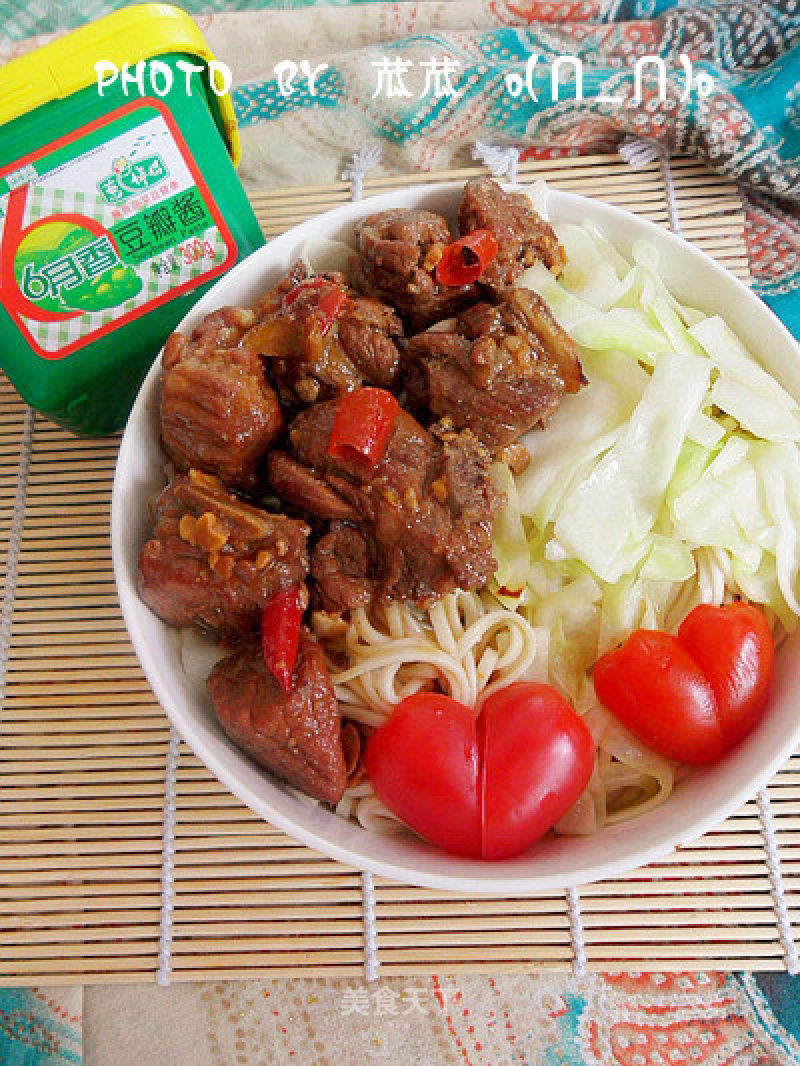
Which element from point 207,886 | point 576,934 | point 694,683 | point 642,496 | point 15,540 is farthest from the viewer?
point 15,540

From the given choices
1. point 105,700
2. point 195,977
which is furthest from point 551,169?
point 195,977

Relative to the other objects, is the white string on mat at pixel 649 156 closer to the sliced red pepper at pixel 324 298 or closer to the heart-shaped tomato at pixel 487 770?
the sliced red pepper at pixel 324 298

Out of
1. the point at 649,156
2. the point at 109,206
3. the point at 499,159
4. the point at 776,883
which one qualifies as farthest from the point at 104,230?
the point at 776,883

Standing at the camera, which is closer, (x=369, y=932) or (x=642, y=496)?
(x=642, y=496)

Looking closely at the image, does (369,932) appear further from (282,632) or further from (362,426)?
(362,426)

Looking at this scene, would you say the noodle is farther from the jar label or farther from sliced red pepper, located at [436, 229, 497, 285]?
the jar label
